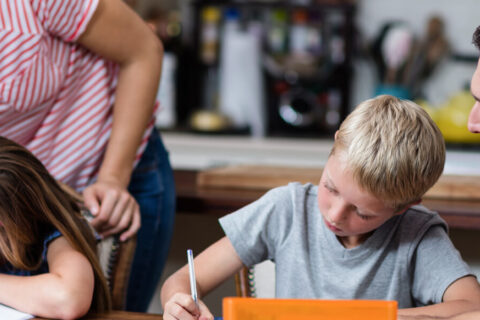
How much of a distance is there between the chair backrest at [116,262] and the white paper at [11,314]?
0.85 feet

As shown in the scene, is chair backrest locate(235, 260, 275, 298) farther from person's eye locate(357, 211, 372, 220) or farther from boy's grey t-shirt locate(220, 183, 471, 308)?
person's eye locate(357, 211, 372, 220)

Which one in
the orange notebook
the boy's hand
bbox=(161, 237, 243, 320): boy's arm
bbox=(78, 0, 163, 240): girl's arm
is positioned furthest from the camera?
bbox=(78, 0, 163, 240): girl's arm

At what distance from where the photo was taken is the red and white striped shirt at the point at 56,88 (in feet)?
3.71

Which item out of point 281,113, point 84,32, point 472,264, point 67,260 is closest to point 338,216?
point 67,260

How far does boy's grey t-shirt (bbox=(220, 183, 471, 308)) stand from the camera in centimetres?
109

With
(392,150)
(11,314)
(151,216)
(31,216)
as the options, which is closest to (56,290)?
(11,314)

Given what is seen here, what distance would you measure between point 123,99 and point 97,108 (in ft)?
0.19

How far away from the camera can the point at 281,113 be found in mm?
3170

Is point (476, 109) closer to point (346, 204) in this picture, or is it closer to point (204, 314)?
point (346, 204)

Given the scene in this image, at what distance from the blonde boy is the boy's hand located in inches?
0.5

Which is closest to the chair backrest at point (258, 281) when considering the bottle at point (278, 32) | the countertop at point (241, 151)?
the countertop at point (241, 151)

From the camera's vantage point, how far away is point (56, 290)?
3.24 ft

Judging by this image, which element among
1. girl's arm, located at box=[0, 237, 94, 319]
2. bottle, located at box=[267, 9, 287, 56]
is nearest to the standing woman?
girl's arm, located at box=[0, 237, 94, 319]

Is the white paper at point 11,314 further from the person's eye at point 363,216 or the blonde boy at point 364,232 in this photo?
the person's eye at point 363,216
